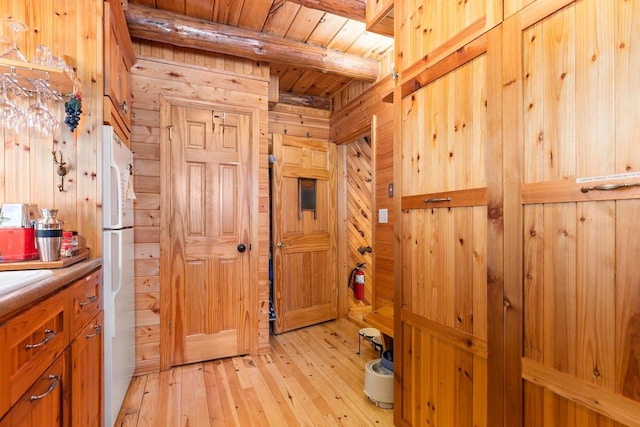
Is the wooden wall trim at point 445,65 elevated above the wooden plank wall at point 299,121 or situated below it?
below

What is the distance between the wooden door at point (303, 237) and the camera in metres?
3.38

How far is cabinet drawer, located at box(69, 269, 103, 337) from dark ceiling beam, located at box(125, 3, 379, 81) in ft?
5.83

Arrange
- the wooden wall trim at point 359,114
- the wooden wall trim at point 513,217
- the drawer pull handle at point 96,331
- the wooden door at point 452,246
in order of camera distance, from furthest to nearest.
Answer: the wooden wall trim at point 359,114 < the drawer pull handle at point 96,331 < the wooden door at point 452,246 < the wooden wall trim at point 513,217

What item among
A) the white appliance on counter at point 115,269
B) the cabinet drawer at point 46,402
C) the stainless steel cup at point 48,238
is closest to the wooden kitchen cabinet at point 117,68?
the white appliance on counter at point 115,269

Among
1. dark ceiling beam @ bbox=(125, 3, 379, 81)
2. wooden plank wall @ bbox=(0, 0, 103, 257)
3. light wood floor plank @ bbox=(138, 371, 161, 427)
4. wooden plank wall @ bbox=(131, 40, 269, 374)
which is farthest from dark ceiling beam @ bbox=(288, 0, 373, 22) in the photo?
light wood floor plank @ bbox=(138, 371, 161, 427)

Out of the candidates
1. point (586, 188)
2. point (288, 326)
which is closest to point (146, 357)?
point (288, 326)

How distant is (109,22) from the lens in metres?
1.79

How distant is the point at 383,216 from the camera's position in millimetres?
3012

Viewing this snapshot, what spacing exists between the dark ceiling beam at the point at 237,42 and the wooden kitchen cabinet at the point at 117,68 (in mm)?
251

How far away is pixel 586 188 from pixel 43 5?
2557mm

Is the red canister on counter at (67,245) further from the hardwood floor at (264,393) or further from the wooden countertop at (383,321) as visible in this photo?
Answer: the wooden countertop at (383,321)

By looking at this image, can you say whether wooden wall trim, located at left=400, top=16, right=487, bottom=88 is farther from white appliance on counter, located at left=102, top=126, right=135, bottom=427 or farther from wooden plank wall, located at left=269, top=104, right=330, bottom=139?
wooden plank wall, located at left=269, top=104, right=330, bottom=139

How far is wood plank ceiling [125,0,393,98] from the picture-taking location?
2297 millimetres

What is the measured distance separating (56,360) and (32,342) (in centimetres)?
20
